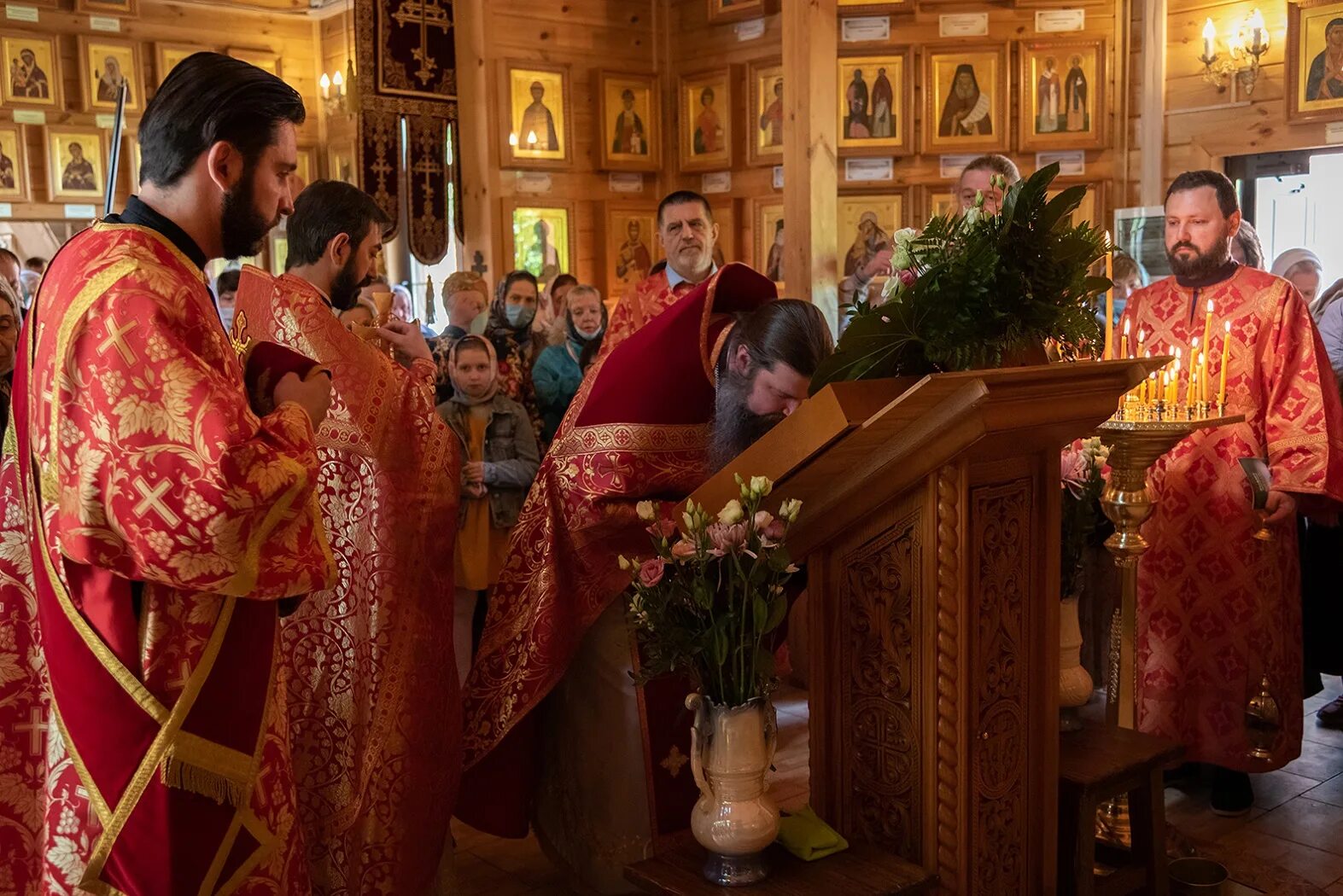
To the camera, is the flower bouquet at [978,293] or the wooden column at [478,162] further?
the wooden column at [478,162]

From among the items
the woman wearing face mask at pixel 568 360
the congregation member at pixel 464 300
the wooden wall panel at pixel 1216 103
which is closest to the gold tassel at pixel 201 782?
the woman wearing face mask at pixel 568 360

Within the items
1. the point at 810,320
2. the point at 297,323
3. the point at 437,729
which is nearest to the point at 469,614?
the point at 437,729

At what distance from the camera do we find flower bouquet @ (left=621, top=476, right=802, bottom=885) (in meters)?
1.87

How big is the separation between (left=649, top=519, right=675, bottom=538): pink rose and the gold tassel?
701mm

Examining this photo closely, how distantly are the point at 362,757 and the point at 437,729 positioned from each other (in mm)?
178

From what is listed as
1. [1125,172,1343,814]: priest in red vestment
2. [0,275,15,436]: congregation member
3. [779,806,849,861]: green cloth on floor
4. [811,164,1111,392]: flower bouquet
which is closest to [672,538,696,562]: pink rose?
[811,164,1111,392]: flower bouquet

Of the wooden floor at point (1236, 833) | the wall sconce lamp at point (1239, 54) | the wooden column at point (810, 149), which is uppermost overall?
the wall sconce lamp at point (1239, 54)

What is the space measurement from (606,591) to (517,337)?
2821 mm

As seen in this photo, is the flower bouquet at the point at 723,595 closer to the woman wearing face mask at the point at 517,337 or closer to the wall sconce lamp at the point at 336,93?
the woman wearing face mask at the point at 517,337

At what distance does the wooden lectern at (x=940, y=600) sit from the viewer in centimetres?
181

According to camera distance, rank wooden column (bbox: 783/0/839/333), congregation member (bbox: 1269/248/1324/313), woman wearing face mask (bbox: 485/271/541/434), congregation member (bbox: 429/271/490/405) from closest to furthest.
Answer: woman wearing face mask (bbox: 485/271/541/434) < wooden column (bbox: 783/0/839/333) < congregation member (bbox: 429/271/490/405) < congregation member (bbox: 1269/248/1324/313)

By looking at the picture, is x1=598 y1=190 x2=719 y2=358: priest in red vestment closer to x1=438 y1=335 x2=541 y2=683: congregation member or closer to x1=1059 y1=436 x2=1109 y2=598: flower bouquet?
x1=438 y1=335 x2=541 y2=683: congregation member

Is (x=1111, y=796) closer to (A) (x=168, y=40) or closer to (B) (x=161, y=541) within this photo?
(B) (x=161, y=541)

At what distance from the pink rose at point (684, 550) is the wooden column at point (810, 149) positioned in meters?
3.30
